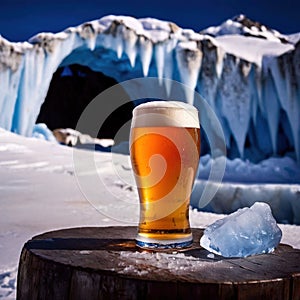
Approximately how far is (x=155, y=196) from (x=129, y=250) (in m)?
0.10

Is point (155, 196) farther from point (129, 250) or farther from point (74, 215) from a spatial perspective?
point (74, 215)

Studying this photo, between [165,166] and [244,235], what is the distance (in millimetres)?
171

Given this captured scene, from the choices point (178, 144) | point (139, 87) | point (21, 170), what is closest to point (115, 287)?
→ point (178, 144)

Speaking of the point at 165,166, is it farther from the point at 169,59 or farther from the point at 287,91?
the point at 169,59

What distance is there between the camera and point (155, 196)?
760 mm

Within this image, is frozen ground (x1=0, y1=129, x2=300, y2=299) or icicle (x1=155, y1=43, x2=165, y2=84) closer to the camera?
frozen ground (x1=0, y1=129, x2=300, y2=299)

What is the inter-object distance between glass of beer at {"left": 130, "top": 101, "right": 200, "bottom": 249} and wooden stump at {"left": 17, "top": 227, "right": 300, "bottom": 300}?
0.04 m

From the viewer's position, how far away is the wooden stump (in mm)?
510

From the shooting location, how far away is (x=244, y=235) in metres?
0.69

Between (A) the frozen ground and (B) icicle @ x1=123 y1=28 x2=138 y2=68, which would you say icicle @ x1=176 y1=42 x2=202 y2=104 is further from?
(A) the frozen ground

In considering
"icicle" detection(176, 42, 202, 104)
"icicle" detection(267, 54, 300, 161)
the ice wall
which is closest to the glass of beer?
the ice wall

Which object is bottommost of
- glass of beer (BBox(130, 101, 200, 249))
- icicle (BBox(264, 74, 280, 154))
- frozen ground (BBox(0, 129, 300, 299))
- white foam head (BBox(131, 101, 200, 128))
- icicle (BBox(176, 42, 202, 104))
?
frozen ground (BBox(0, 129, 300, 299))

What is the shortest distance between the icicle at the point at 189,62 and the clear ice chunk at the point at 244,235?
7549 mm

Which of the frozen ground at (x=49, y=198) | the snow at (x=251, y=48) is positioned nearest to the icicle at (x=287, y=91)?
the snow at (x=251, y=48)
